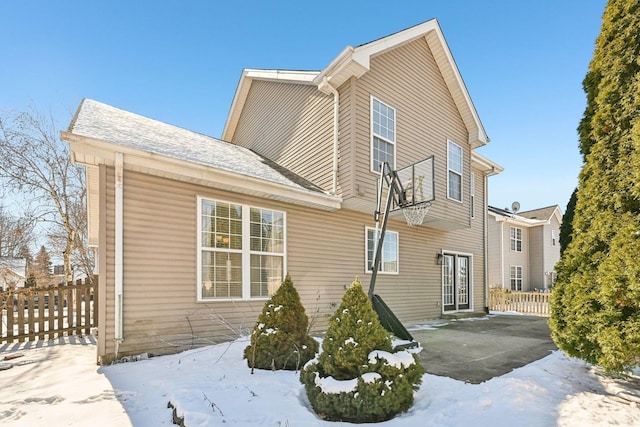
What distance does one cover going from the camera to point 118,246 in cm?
497

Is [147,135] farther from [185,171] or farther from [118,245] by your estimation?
[118,245]

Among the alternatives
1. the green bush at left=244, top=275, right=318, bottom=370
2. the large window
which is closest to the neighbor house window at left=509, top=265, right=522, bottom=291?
the large window

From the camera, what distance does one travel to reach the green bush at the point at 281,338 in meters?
4.33

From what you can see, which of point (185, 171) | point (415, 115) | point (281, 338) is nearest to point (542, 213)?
point (415, 115)

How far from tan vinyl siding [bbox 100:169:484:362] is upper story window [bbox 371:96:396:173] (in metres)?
1.66

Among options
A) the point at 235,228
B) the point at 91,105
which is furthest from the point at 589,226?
the point at 91,105

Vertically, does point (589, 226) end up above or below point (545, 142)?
below

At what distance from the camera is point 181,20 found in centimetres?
959

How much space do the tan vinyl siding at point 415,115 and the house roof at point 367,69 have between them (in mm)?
211

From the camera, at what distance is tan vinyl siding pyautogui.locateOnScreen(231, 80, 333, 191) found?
27.2 ft

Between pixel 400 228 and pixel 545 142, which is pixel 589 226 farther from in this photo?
pixel 545 142

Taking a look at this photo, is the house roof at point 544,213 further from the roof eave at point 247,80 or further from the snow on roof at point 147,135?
the snow on roof at point 147,135

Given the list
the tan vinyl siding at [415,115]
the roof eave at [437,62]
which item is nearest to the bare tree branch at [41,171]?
the roof eave at [437,62]

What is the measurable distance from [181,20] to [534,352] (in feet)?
38.2
